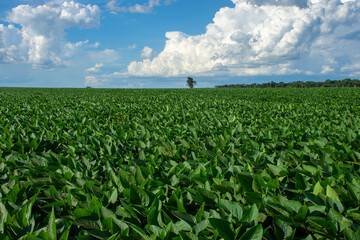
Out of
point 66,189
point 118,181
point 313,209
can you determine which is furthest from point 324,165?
point 66,189

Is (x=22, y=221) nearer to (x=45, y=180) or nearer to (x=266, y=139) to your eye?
(x=45, y=180)

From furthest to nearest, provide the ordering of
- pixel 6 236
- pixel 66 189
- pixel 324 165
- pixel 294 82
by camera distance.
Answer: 1. pixel 294 82
2. pixel 324 165
3. pixel 66 189
4. pixel 6 236

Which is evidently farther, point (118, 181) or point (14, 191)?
point (118, 181)

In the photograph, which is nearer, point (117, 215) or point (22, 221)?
point (22, 221)

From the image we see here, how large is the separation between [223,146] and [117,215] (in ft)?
6.24

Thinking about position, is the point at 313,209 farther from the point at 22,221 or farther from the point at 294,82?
the point at 294,82

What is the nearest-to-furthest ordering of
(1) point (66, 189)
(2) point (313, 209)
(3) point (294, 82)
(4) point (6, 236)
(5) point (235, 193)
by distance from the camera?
(4) point (6, 236), (2) point (313, 209), (5) point (235, 193), (1) point (66, 189), (3) point (294, 82)

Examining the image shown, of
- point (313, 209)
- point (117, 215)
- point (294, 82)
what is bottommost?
point (117, 215)

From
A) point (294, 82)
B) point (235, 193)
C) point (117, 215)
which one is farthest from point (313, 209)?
point (294, 82)

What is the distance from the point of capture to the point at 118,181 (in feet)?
6.89

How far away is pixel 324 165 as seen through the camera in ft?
8.09

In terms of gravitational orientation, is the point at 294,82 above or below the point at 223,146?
above

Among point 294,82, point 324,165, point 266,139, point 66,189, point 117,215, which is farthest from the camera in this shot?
point 294,82

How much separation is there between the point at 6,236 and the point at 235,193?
60.7 inches
